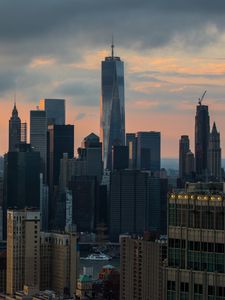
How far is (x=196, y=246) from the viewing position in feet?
107

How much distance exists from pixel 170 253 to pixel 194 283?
129cm

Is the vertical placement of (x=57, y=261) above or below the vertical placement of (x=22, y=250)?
below

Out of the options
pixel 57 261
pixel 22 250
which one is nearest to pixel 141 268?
pixel 57 261

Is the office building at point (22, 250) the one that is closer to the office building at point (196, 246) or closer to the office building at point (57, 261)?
the office building at point (57, 261)

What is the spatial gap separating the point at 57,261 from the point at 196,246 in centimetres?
12566

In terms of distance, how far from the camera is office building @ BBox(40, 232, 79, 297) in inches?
6181

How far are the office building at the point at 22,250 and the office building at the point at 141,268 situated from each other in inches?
543

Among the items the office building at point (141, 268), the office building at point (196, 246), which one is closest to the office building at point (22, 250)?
the office building at point (141, 268)

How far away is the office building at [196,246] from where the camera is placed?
32188 mm

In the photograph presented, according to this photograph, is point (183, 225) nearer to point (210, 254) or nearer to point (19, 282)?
point (210, 254)

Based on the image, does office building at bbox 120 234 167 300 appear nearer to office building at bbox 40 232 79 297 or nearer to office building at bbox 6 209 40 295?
office building at bbox 40 232 79 297

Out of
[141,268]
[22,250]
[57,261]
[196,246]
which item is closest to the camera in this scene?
[196,246]

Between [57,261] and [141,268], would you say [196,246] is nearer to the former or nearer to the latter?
[141,268]

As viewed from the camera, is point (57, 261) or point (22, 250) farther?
point (57, 261)
